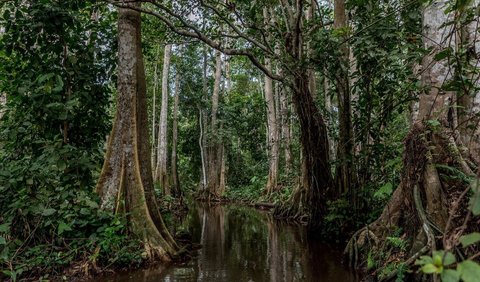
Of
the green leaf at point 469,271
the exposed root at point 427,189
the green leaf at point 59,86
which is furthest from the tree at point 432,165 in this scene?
the green leaf at point 59,86

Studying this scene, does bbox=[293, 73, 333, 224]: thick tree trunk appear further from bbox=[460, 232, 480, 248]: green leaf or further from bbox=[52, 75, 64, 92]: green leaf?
bbox=[460, 232, 480, 248]: green leaf

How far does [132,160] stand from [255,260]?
2650mm

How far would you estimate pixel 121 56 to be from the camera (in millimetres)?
6395

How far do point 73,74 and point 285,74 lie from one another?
4.07 m

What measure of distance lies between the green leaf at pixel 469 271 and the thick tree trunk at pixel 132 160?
5.00 metres

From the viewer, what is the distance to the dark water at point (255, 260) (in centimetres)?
496

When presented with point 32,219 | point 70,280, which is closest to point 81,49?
point 32,219

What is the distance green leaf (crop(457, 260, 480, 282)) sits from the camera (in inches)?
40.9

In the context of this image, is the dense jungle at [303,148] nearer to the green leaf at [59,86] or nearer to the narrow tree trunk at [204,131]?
the green leaf at [59,86]

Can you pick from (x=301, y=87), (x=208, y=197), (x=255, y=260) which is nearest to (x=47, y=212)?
(x=255, y=260)

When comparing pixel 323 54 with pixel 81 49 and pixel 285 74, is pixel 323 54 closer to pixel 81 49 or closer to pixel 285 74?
pixel 285 74

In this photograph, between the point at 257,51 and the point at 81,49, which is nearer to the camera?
the point at 81,49

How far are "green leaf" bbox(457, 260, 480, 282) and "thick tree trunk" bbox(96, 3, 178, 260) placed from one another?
197 inches

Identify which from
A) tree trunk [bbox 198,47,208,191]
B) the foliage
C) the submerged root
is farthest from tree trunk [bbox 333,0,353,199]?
tree trunk [bbox 198,47,208,191]
